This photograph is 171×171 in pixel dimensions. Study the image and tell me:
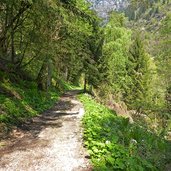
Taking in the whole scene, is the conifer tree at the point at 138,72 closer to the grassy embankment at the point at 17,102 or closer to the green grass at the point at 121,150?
the grassy embankment at the point at 17,102

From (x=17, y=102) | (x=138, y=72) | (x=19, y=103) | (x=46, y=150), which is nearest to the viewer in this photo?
(x=46, y=150)

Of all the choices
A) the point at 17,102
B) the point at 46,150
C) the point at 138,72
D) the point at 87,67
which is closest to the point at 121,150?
the point at 46,150

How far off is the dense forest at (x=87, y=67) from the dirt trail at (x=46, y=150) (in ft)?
1.57

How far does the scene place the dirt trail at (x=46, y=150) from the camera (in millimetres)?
8578

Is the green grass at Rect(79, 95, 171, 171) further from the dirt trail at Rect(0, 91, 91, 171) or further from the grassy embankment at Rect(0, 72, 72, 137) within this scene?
the grassy embankment at Rect(0, 72, 72, 137)

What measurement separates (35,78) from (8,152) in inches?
626

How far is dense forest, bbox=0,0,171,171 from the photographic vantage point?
12.1 metres

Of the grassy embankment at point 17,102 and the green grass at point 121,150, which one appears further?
the grassy embankment at point 17,102

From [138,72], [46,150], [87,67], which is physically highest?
[87,67]

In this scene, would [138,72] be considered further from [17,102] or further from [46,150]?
[46,150]

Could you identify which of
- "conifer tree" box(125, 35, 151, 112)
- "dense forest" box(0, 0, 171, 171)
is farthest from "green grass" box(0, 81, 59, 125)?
"conifer tree" box(125, 35, 151, 112)

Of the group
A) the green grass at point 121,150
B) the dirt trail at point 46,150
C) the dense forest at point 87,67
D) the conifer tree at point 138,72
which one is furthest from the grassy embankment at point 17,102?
the conifer tree at point 138,72

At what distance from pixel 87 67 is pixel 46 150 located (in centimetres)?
2254

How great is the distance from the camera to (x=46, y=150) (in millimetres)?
9945
